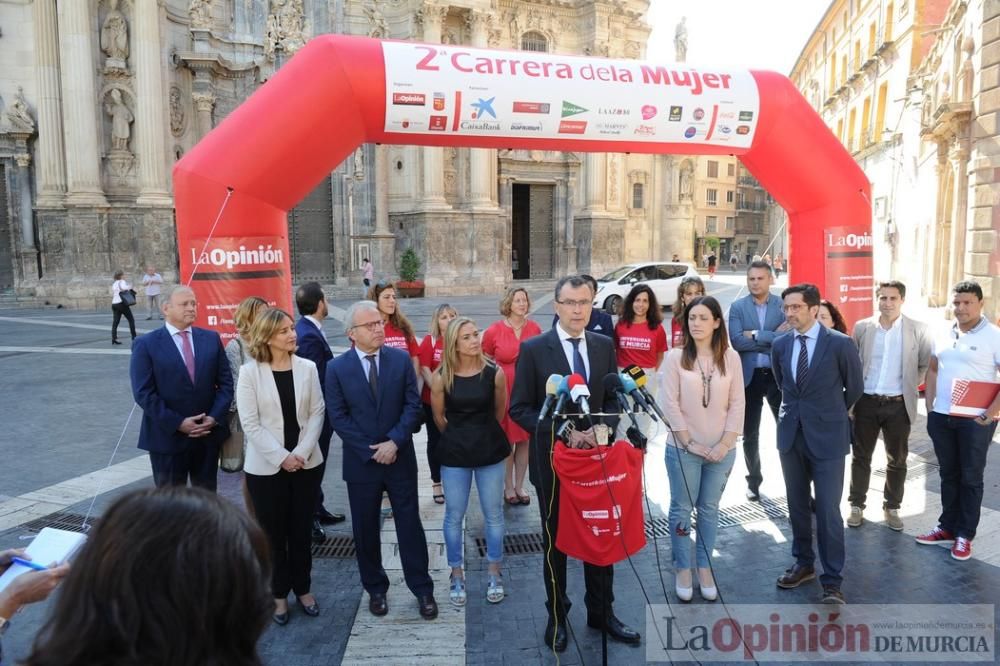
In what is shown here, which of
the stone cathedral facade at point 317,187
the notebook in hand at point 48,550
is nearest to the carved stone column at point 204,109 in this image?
the stone cathedral facade at point 317,187

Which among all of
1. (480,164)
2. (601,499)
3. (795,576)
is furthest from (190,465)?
(480,164)

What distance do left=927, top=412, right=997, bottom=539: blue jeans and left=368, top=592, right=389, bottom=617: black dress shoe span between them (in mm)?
4140

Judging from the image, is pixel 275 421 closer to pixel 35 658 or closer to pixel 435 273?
pixel 35 658

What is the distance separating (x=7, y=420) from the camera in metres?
8.66

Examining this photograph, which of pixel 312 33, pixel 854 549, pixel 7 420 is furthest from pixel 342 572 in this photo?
pixel 312 33

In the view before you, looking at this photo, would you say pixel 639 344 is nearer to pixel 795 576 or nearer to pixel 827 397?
pixel 827 397

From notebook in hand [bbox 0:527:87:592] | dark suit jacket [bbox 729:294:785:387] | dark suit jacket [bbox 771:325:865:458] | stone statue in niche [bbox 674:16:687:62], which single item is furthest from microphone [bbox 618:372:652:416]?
stone statue in niche [bbox 674:16:687:62]

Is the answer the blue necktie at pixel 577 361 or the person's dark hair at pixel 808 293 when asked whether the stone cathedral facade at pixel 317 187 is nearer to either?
the blue necktie at pixel 577 361

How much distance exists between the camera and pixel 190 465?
A: 16.4ft

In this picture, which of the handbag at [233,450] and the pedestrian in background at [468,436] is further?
the handbag at [233,450]

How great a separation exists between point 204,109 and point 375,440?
22.5 metres

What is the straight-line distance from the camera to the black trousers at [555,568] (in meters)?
3.98

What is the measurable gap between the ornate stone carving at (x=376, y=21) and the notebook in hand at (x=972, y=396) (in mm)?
23131

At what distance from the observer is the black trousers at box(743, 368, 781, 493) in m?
6.12
